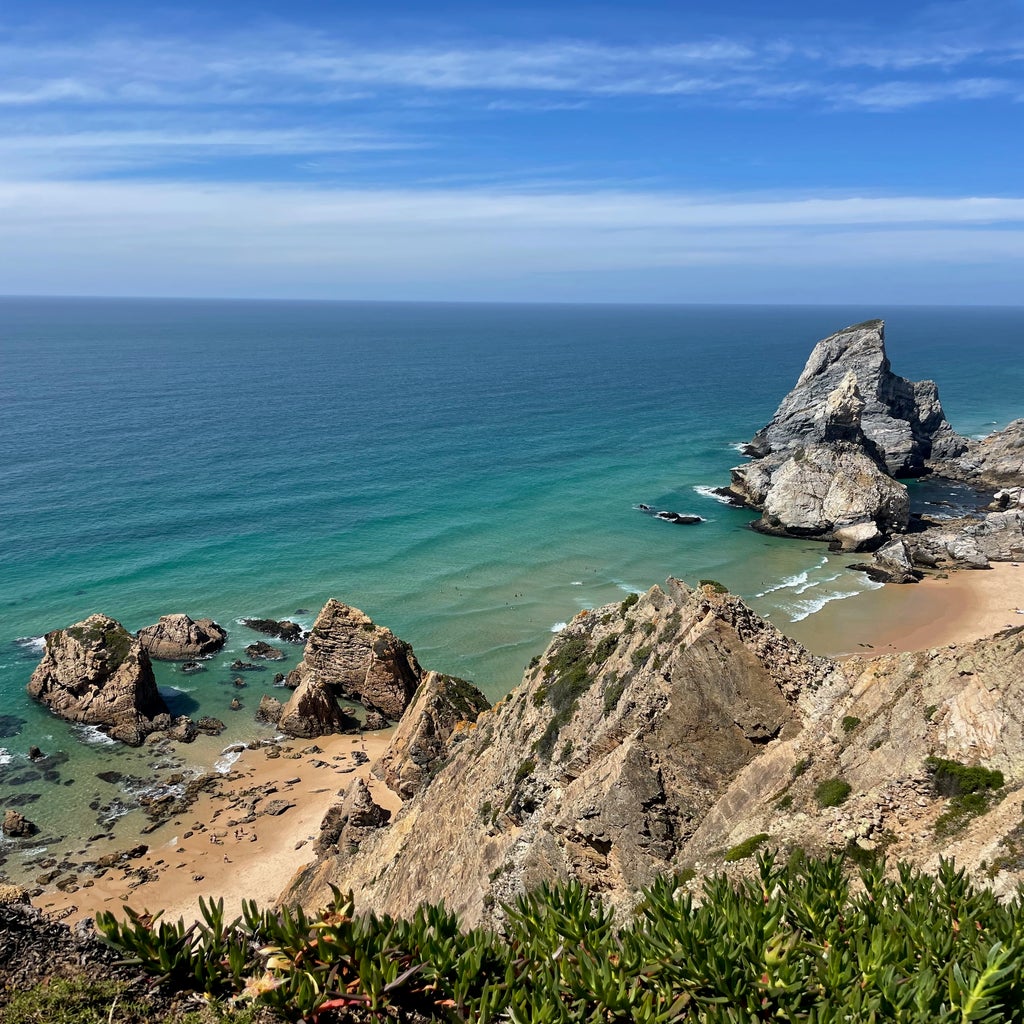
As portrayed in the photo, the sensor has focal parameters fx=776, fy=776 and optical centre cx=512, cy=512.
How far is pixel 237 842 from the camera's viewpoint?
35.9 meters

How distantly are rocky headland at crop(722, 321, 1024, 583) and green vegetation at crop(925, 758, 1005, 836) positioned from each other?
55.0 m

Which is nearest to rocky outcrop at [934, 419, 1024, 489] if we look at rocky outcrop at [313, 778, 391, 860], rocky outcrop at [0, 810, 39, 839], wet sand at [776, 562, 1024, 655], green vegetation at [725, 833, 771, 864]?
wet sand at [776, 562, 1024, 655]

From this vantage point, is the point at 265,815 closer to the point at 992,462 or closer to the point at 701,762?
the point at 701,762

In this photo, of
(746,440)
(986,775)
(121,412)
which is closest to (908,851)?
(986,775)

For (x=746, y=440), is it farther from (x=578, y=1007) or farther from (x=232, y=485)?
(x=578, y=1007)

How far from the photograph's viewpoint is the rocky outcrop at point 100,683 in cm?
4484

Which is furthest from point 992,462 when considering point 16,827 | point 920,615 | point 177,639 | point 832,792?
point 16,827

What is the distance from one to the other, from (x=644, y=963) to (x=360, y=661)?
38722 mm

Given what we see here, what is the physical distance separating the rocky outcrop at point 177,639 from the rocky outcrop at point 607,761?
30.3 meters

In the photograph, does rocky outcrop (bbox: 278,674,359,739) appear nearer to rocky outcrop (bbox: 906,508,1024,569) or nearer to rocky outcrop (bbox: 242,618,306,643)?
rocky outcrop (bbox: 242,618,306,643)

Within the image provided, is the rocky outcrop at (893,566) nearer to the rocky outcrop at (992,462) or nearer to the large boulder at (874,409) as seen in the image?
the large boulder at (874,409)

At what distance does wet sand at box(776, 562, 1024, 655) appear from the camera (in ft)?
176

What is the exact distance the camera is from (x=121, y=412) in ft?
387

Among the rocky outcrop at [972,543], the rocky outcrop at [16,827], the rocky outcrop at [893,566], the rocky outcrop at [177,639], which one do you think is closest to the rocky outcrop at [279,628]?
the rocky outcrop at [177,639]
